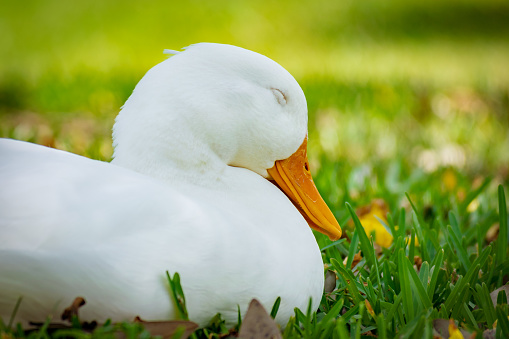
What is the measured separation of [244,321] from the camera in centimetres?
141

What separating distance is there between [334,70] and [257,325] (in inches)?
194

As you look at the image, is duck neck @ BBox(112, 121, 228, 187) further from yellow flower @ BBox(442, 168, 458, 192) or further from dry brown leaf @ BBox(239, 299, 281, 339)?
yellow flower @ BBox(442, 168, 458, 192)

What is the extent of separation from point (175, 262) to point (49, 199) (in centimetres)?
31

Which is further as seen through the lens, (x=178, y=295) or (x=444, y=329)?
(x=444, y=329)

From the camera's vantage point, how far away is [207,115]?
5.27ft

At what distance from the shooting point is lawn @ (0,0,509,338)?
1.81 m

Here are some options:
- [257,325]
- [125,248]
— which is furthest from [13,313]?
[257,325]

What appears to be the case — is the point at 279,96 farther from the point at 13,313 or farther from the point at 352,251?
the point at 13,313

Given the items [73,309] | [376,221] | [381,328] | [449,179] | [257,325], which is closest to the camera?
[73,309]

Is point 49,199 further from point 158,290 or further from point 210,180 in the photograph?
point 210,180

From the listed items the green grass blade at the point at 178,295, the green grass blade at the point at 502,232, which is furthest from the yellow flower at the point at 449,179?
the green grass blade at the point at 178,295

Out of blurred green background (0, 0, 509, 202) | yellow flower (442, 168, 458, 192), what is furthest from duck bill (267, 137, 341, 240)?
yellow flower (442, 168, 458, 192)

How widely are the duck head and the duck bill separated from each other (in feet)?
0.23

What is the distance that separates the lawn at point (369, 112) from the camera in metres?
1.81
